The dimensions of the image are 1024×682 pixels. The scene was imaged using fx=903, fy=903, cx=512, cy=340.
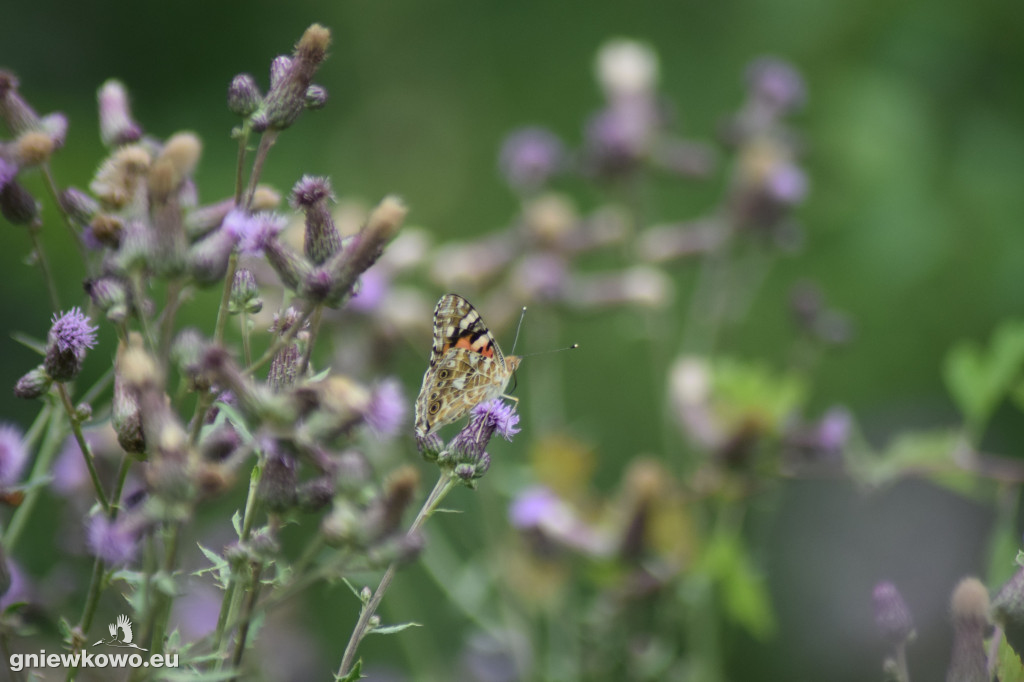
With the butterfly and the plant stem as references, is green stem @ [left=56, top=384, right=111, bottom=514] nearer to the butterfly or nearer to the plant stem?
the plant stem

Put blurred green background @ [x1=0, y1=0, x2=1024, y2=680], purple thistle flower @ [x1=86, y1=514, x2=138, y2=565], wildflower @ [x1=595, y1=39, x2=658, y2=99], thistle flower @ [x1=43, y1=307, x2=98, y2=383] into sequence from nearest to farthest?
purple thistle flower @ [x1=86, y1=514, x2=138, y2=565], thistle flower @ [x1=43, y1=307, x2=98, y2=383], wildflower @ [x1=595, y1=39, x2=658, y2=99], blurred green background @ [x1=0, y1=0, x2=1024, y2=680]

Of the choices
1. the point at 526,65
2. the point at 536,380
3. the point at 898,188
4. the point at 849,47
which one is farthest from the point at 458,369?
the point at 526,65

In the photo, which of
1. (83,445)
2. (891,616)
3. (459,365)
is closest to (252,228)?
(83,445)

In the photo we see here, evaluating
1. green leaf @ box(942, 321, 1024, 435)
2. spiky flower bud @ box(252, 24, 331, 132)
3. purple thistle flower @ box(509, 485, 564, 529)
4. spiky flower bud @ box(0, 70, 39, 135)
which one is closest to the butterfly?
purple thistle flower @ box(509, 485, 564, 529)

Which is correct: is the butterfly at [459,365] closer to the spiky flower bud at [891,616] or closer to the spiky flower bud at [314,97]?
the spiky flower bud at [314,97]

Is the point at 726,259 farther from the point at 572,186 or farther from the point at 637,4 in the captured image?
the point at 637,4

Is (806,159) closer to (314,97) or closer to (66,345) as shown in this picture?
(314,97)

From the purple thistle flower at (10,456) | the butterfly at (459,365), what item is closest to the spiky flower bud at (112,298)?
the purple thistle flower at (10,456)
